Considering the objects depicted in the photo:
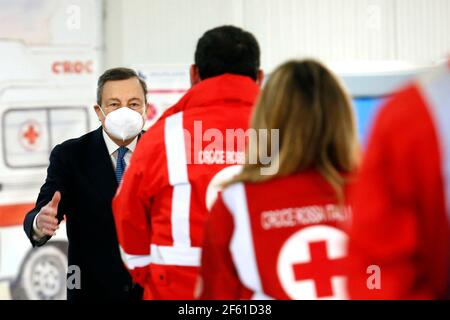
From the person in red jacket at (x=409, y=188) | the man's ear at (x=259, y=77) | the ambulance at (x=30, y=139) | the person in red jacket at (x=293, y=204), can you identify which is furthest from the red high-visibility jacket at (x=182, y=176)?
the ambulance at (x=30, y=139)

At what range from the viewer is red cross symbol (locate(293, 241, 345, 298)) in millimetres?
1688

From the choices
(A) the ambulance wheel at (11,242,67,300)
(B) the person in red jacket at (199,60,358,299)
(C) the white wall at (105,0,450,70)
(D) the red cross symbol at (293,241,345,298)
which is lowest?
(A) the ambulance wheel at (11,242,67,300)

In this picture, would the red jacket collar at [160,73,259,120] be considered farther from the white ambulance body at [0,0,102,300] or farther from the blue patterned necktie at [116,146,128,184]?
the white ambulance body at [0,0,102,300]

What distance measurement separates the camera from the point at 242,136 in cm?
217

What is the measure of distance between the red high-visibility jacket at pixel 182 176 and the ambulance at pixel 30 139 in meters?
3.59

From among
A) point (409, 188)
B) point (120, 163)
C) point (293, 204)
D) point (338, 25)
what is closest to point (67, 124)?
point (338, 25)

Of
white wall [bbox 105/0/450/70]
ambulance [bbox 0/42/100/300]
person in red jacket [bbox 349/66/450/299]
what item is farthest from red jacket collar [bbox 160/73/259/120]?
white wall [bbox 105/0/450/70]

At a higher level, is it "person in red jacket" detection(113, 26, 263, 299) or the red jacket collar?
the red jacket collar

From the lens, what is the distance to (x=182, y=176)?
213 centimetres

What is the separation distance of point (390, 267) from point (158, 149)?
117cm

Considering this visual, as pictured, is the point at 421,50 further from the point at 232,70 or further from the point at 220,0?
the point at 232,70

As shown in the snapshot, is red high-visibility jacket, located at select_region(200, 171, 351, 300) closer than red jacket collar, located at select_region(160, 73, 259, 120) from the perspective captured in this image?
Yes

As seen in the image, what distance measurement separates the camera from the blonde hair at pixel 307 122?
1.68 m
